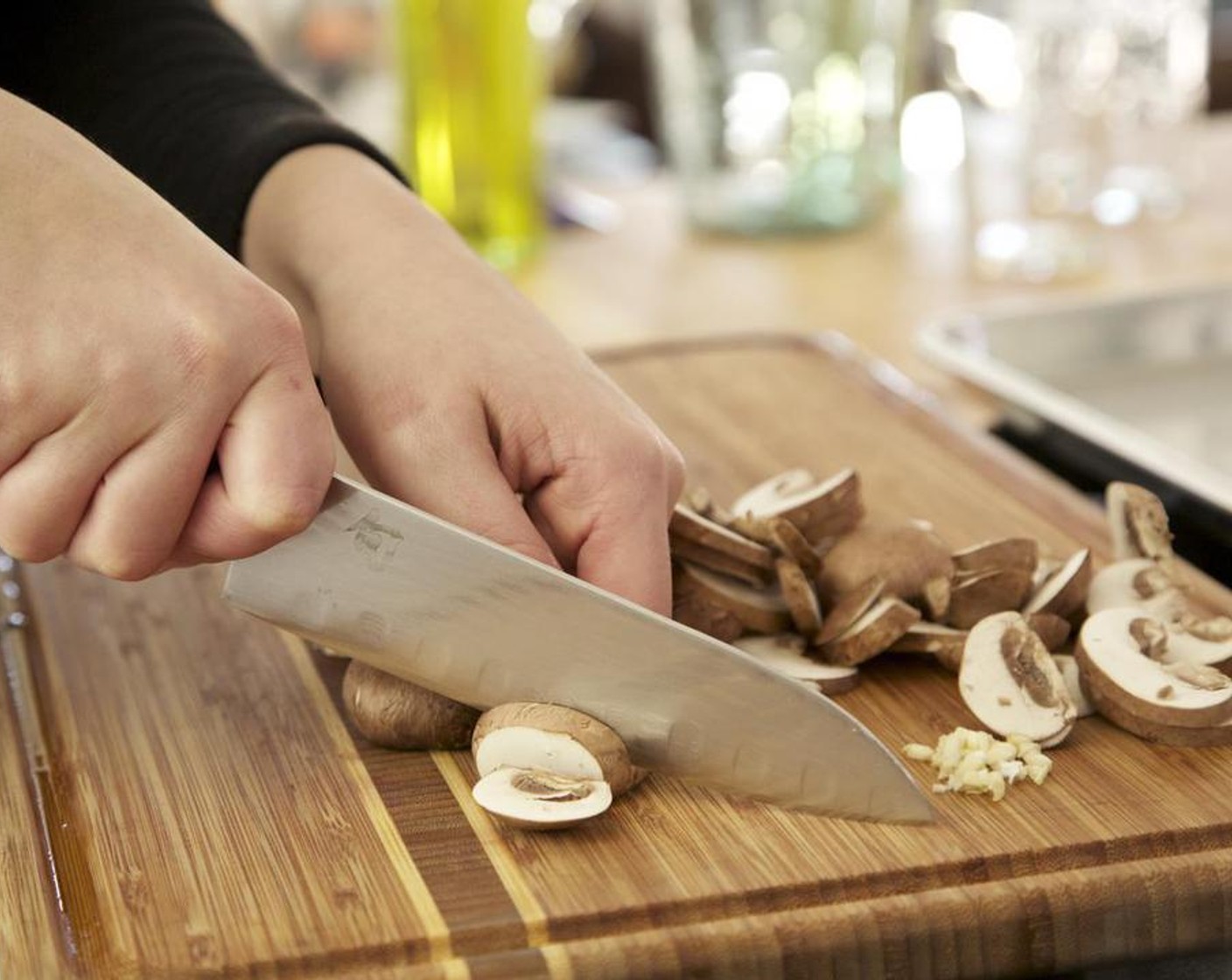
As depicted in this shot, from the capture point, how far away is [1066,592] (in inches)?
44.6

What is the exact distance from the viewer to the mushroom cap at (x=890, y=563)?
113 cm

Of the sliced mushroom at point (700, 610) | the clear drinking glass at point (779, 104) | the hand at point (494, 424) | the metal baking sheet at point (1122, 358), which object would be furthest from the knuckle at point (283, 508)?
the clear drinking glass at point (779, 104)

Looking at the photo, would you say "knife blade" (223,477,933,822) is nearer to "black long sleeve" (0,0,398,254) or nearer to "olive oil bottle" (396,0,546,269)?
"black long sleeve" (0,0,398,254)

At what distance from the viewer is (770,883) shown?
0.90 m

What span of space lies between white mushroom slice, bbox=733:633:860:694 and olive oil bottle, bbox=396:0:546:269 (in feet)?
3.63

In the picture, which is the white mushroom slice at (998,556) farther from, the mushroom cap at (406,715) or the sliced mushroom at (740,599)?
the mushroom cap at (406,715)

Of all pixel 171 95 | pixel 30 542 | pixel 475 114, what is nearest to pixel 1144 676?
pixel 30 542

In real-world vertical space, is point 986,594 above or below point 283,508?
below

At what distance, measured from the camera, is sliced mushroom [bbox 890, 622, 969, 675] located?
1.10m

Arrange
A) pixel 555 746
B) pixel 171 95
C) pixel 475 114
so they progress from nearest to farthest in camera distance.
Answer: pixel 555 746 → pixel 171 95 → pixel 475 114

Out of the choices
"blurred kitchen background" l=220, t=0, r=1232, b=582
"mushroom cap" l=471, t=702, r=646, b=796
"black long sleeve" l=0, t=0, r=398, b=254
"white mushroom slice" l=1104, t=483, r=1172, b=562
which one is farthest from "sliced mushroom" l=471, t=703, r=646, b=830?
"blurred kitchen background" l=220, t=0, r=1232, b=582

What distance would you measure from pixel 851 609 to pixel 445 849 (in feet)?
1.02

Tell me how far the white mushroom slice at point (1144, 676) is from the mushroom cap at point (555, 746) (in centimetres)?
28

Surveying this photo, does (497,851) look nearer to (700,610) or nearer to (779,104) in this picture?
(700,610)
